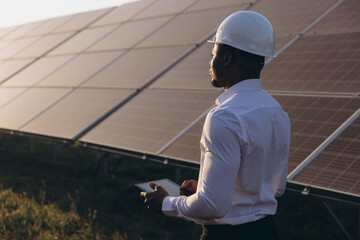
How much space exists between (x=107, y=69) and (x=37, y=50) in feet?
16.6

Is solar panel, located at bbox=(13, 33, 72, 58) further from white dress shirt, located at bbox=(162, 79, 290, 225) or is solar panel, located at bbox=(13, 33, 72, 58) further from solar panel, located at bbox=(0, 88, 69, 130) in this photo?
white dress shirt, located at bbox=(162, 79, 290, 225)

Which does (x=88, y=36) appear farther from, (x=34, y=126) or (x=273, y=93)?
(x=273, y=93)

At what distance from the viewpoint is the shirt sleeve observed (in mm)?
2127

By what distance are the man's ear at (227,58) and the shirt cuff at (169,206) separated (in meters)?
0.78

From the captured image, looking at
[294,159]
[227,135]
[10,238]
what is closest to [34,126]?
[10,238]

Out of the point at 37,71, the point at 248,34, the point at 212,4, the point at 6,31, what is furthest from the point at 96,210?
the point at 6,31

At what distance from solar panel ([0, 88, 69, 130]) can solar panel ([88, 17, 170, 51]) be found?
175cm

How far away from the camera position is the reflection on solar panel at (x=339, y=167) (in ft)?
13.1

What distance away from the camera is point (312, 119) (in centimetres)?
505

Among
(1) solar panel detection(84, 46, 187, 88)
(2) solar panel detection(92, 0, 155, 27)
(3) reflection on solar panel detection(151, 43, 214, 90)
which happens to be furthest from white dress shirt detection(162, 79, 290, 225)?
(2) solar panel detection(92, 0, 155, 27)

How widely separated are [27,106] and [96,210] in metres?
3.49

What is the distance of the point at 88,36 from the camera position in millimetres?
12227

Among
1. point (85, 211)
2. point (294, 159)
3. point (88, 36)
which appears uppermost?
point (88, 36)

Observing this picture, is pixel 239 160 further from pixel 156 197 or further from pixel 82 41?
pixel 82 41
